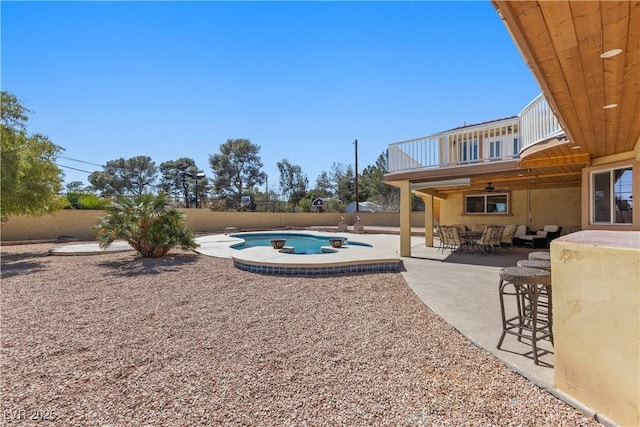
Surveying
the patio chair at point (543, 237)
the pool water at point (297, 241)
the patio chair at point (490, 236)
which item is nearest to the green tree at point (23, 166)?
the pool water at point (297, 241)

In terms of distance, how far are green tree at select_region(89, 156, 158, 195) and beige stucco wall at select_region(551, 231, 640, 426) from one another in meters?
42.7

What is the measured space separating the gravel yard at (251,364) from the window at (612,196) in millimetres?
5818

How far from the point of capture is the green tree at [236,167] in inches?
1491

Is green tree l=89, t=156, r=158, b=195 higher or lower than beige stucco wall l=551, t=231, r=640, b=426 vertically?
higher

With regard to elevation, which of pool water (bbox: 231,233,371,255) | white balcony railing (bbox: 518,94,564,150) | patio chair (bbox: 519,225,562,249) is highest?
white balcony railing (bbox: 518,94,564,150)

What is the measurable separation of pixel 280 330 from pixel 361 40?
858 cm

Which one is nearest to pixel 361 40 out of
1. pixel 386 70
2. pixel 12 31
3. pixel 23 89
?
pixel 386 70

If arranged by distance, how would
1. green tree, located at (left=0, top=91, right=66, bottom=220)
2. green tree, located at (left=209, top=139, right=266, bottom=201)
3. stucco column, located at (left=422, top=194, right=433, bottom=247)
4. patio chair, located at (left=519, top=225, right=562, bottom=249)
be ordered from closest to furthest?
1. green tree, located at (left=0, top=91, right=66, bottom=220)
2. patio chair, located at (left=519, top=225, right=562, bottom=249)
3. stucco column, located at (left=422, top=194, right=433, bottom=247)
4. green tree, located at (left=209, top=139, right=266, bottom=201)

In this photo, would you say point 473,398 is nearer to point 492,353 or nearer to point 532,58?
point 492,353

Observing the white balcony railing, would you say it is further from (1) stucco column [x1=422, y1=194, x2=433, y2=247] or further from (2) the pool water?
(2) the pool water

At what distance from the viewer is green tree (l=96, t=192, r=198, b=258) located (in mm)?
9273

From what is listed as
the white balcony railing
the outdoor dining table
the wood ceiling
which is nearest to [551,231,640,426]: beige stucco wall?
the wood ceiling

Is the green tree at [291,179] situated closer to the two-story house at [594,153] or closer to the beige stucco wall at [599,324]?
the two-story house at [594,153]

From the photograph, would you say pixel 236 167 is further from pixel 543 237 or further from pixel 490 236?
pixel 543 237
